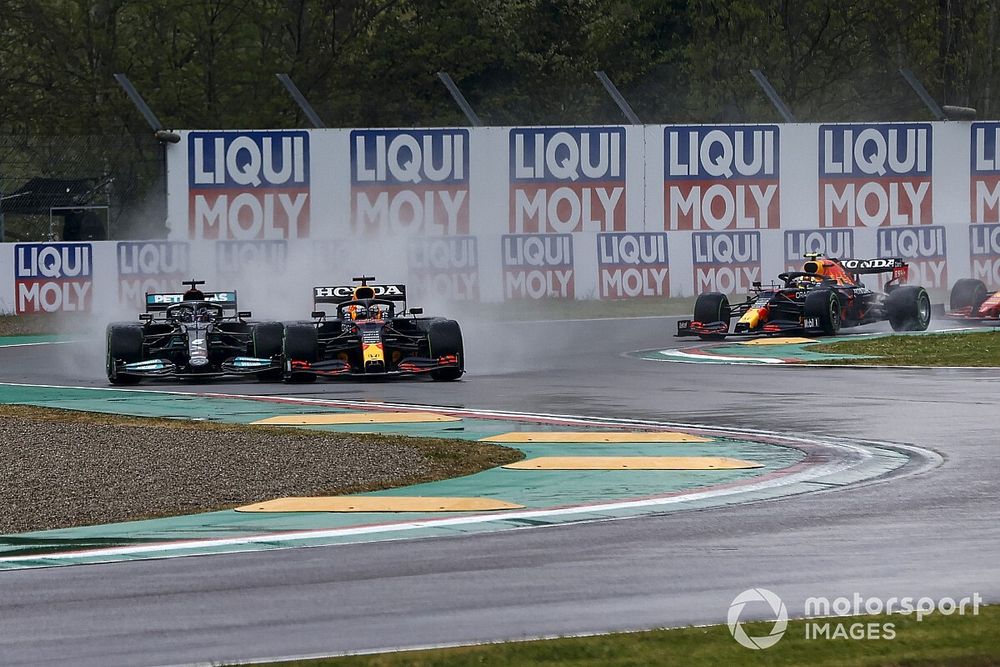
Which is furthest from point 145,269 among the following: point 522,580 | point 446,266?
point 522,580

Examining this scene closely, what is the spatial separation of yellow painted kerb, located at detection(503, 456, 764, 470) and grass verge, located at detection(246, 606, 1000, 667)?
542 centimetres

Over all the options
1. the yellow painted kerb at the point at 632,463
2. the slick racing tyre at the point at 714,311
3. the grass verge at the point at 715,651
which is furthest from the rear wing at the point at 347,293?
the grass verge at the point at 715,651

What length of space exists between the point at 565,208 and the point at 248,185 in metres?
6.47

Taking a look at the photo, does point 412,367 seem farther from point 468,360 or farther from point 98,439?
point 98,439

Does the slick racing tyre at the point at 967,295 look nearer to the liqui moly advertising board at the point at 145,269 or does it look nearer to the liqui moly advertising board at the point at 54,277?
the liqui moly advertising board at the point at 145,269

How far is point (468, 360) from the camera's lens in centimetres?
2358

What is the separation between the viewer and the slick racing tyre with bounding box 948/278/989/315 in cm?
2892

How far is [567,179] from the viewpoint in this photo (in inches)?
1390

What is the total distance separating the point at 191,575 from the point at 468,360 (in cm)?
1506

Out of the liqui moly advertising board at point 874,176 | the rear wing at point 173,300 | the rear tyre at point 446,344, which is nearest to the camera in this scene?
the rear tyre at point 446,344

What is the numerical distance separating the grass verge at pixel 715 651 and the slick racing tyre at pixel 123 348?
14.3 metres

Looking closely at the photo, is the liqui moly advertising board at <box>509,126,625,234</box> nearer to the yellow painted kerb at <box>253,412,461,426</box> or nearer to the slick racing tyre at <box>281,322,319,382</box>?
the slick racing tyre at <box>281,322,319,382</box>

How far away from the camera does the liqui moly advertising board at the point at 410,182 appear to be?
34.5m

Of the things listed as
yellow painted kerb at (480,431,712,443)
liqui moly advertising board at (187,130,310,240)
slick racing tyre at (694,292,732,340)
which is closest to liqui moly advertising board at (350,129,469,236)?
liqui moly advertising board at (187,130,310,240)
